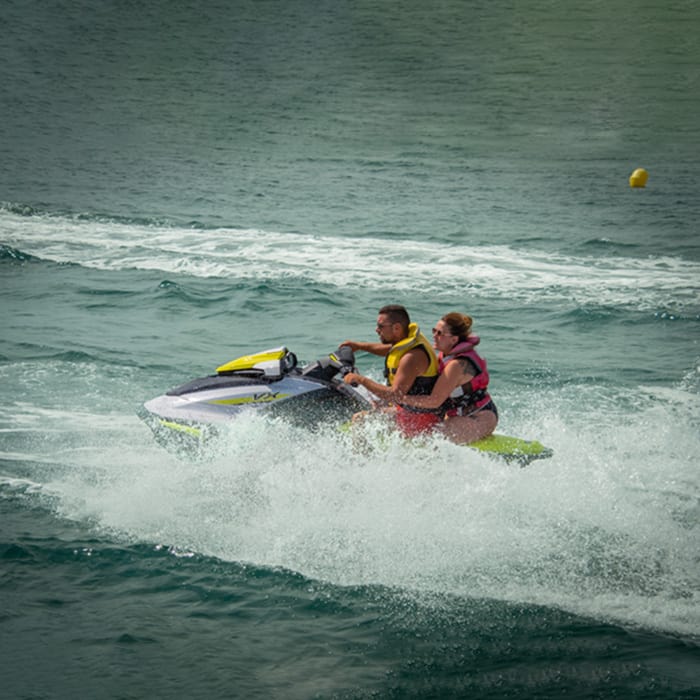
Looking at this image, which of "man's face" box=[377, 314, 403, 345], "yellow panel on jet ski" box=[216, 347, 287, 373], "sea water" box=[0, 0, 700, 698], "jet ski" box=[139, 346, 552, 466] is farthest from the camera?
"yellow panel on jet ski" box=[216, 347, 287, 373]

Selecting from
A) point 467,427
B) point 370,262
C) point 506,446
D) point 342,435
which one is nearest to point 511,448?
point 506,446

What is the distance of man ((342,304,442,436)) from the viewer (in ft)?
19.2

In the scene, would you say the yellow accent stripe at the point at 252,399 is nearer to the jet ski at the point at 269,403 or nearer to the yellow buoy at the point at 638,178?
the jet ski at the point at 269,403

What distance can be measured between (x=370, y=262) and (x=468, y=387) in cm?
1001

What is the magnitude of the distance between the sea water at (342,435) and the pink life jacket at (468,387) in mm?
303

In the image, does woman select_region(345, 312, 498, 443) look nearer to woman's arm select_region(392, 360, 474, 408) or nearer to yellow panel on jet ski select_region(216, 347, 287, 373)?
woman's arm select_region(392, 360, 474, 408)

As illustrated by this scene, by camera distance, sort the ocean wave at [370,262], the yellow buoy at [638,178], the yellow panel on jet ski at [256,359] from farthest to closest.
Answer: the yellow buoy at [638,178] < the ocean wave at [370,262] < the yellow panel on jet ski at [256,359]

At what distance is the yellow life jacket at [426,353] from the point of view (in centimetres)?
585

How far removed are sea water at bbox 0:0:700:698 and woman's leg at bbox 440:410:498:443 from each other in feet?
0.44

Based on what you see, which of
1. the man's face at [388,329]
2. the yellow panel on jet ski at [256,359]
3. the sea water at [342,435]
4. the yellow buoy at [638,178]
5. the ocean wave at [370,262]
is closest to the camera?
the sea water at [342,435]

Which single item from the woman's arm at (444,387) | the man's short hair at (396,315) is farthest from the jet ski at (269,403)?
the man's short hair at (396,315)

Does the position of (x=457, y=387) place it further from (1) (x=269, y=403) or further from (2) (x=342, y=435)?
(1) (x=269, y=403)

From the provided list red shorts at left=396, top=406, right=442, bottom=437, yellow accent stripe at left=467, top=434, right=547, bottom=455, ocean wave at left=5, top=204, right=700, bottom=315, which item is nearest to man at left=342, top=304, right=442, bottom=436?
red shorts at left=396, top=406, right=442, bottom=437

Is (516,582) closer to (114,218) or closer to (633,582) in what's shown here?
(633,582)
